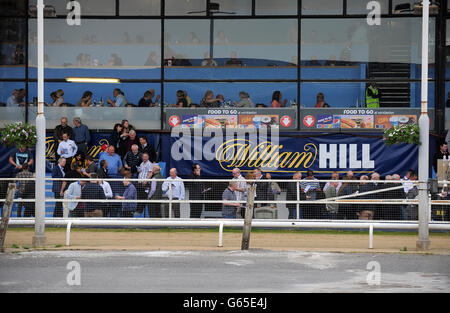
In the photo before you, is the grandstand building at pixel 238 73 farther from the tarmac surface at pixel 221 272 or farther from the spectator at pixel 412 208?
the tarmac surface at pixel 221 272

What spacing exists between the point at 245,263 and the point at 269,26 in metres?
10.4

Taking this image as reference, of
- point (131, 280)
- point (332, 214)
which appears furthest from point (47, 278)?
point (332, 214)

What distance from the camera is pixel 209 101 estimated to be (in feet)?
73.9

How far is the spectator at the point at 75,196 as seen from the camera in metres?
18.8

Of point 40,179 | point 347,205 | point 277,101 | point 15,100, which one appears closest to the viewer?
point 40,179

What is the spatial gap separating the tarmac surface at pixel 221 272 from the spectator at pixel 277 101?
7379mm

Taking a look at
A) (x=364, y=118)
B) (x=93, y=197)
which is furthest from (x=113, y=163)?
(x=364, y=118)

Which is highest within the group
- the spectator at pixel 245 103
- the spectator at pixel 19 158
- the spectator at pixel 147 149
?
the spectator at pixel 245 103

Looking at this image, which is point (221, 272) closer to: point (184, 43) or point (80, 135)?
point (80, 135)

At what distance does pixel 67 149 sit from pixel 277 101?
6211 millimetres

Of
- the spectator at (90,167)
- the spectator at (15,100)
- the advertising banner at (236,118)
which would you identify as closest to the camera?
the spectator at (90,167)

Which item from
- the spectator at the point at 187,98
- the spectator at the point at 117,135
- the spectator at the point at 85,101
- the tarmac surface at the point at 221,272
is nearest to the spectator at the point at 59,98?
the spectator at the point at 85,101

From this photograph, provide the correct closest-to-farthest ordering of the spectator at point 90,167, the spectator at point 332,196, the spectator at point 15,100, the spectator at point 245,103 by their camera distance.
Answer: the spectator at point 332,196 → the spectator at point 90,167 → the spectator at point 245,103 → the spectator at point 15,100
